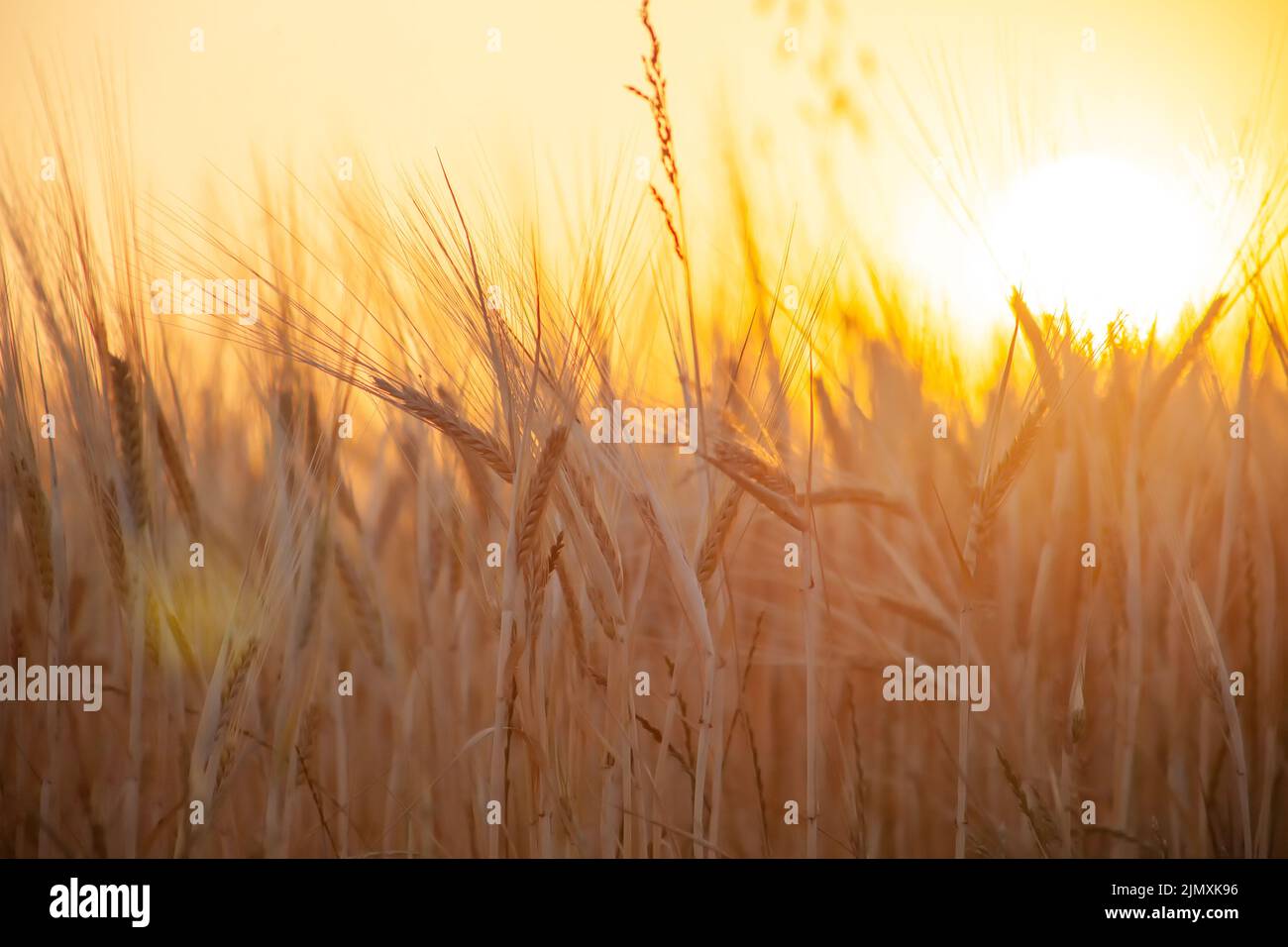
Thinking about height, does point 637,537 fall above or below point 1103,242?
below

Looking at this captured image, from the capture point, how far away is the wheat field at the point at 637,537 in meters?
1.45

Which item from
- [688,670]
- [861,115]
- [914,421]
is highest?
→ [861,115]

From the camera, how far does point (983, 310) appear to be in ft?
5.09

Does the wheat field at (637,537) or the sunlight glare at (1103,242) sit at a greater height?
the sunlight glare at (1103,242)

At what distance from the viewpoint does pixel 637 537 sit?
1.52 meters

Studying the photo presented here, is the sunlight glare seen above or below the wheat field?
above

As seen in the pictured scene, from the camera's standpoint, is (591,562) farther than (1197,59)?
No

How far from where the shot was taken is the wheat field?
4.76 ft

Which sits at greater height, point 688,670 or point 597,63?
point 597,63

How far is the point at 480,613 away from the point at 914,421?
2.58 feet

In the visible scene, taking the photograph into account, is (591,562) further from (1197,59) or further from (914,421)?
(1197,59)
